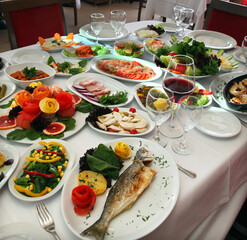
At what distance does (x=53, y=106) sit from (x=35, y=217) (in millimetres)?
560

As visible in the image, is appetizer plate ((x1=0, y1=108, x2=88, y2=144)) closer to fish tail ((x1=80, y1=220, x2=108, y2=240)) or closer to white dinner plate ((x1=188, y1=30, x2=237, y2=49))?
fish tail ((x1=80, y1=220, x2=108, y2=240))

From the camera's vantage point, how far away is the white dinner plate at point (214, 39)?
221cm

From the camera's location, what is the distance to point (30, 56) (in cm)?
187

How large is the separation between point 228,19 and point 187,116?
2.10 meters

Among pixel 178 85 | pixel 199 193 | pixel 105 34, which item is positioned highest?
pixel 178 85

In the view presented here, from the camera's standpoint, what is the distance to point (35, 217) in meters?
0.82

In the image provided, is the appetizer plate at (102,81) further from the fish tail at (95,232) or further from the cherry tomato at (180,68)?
the fish tail at (95,232)

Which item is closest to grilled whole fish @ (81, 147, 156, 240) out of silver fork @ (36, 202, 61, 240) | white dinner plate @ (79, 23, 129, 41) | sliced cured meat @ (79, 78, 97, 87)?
silver fork @ (36, 202, 61, 240)

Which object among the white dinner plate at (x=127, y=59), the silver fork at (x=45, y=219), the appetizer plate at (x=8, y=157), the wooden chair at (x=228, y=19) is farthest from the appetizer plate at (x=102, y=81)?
the wooden chair at (x=228, y=19)

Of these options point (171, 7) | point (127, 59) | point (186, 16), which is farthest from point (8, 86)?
point (171, 7)

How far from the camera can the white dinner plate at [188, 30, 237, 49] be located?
2.21 metres

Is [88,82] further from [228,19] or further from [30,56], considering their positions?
[228,19]

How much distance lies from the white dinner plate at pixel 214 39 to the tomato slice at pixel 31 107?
1.71 meters

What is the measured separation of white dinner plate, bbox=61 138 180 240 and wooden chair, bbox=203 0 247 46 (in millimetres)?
2215
